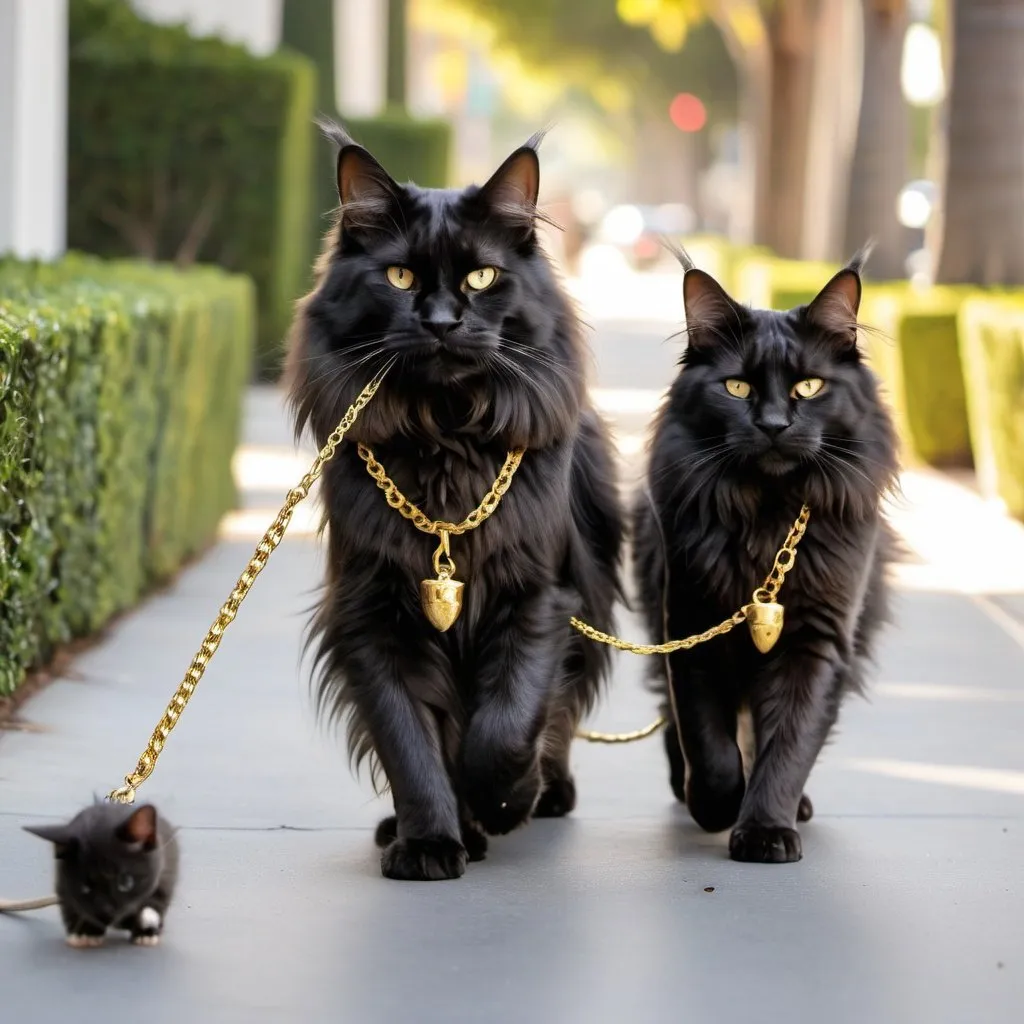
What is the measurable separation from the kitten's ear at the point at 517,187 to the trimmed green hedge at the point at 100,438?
1.89 m

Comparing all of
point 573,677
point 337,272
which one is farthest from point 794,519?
point 337,272

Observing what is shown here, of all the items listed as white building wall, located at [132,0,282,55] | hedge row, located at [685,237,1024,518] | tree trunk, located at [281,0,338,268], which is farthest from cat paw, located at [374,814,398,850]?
tree trunk, located at [281,0,338,268]

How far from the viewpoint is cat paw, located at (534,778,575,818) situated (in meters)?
5.61

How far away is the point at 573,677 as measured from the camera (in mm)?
5242

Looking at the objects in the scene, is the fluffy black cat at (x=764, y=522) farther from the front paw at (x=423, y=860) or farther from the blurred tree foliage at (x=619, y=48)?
the blurred tree foliage at (x=619, y=48)

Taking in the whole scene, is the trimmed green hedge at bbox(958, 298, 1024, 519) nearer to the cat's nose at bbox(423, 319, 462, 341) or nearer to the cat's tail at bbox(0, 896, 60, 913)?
the cat's nose at bbox(423, 319, 462, 341)

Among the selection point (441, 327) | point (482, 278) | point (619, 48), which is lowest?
point (441, 327)

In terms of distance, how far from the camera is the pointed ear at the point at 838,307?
5.01 metres

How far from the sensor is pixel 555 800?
18.4 ft

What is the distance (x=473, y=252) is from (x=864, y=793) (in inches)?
91.8

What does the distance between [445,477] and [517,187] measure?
735 millimetres

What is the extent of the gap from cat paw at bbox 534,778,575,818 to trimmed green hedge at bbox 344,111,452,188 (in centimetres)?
1944

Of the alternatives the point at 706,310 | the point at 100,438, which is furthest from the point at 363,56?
the point at 706,310

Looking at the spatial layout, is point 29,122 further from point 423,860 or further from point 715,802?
point 423,860
